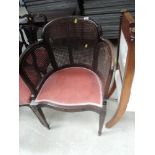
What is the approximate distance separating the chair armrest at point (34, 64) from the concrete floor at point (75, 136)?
399 mm

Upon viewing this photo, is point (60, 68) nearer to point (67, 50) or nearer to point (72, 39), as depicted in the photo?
point (67, 50)

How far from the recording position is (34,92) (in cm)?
128

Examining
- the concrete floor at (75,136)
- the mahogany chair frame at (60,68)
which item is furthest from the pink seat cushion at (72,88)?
the concrete floor at (75,136)

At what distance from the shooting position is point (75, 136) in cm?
144

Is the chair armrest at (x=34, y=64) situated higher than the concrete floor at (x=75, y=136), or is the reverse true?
the chair armrest at (x=34, y=64)

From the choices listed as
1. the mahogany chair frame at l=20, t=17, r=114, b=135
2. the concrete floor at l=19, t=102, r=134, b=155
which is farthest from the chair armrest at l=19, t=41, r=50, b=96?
the concrete floor at l=19, t=102, r=134, b=155

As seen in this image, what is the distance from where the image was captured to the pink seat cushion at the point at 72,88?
1217mm

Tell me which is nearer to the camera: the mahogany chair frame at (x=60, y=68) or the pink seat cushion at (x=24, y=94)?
the mahogany chair frame at (x=60, y=68)

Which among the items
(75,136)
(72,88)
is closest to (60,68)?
(72,88)

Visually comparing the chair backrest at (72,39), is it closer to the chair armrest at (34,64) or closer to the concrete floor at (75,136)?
the chair armrest at (34,64)

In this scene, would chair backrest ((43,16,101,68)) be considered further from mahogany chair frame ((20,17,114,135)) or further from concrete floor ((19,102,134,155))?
concrete floor ((19,102,134,155))

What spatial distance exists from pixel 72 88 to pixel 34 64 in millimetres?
322
